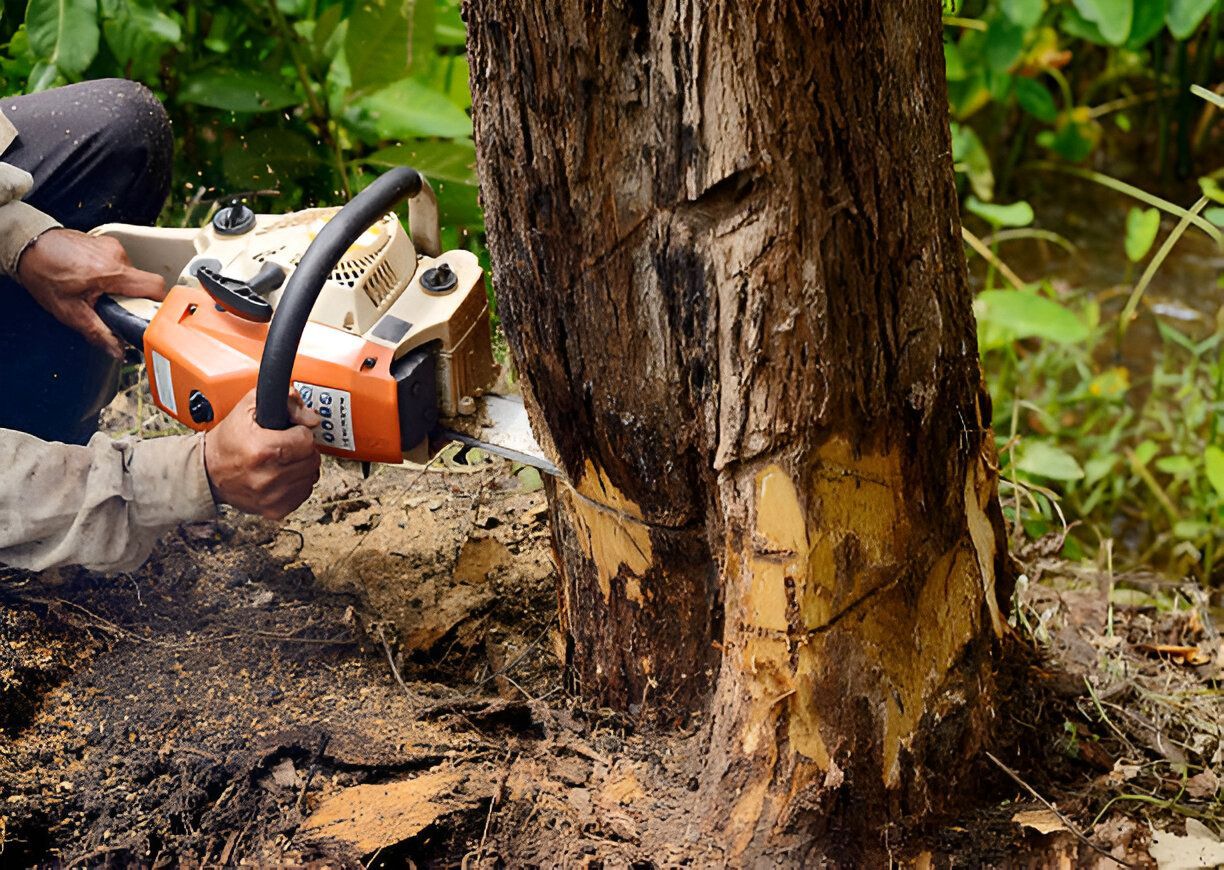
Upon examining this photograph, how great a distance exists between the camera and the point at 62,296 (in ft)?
6.68

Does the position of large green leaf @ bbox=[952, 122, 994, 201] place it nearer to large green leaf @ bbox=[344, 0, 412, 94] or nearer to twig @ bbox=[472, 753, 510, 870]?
large green leaf @ bbox=[344, 0, 412, 94]

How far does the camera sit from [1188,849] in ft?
5.44

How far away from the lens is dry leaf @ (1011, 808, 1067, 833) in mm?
1655

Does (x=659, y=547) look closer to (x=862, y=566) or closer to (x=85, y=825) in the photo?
(x=862, y=566)

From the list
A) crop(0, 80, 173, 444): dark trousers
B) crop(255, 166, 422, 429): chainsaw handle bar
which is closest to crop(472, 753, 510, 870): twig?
crop(255, 166, 422, 429): chainsaw handle bar

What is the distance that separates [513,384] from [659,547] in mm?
498

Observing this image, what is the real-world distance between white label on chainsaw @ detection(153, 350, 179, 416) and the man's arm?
0.07 metres

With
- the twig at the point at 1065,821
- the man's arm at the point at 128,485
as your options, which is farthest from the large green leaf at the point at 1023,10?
the man's arm at the point at 128,485

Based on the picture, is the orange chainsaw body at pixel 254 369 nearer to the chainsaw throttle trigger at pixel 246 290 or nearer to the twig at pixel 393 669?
the chainsaw throttle trigger at pixel 246 290

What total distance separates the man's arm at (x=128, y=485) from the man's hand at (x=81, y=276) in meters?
0.25

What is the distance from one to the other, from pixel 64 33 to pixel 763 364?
202 centimetres

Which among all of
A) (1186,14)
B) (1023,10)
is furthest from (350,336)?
(1186,14)

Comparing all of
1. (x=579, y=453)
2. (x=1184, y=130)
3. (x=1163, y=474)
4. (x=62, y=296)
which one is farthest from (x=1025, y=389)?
(x=62, y=296)

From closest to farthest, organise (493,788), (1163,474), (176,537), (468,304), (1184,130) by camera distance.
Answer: (493,788), (468,304), (176,537), (1163,474), (1184,130)
